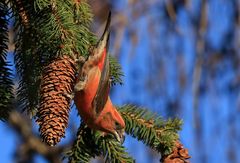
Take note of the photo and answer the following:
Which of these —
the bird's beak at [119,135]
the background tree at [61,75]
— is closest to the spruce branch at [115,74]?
the background tree at [61,75]

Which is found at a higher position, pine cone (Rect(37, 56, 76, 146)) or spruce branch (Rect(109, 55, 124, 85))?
spruce branch (Rect(109, 55, 124, 85))

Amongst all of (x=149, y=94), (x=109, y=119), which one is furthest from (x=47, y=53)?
(x=149, y=94)

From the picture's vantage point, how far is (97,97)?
3.85 ft

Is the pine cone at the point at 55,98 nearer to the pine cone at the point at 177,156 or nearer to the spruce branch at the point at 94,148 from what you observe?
the spruce branch at the point at 94,148

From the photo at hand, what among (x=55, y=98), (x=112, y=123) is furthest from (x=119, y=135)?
(x=55, y=98)

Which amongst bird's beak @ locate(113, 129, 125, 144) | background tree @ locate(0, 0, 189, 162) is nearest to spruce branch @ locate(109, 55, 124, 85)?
background tree @ locate(0, 0, 189, 162)

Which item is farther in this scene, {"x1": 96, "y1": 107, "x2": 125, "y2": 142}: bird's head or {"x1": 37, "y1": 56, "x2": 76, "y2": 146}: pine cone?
{"x1": 96, "y1": 107, "x2": 125, "y2": 142}: bird's head

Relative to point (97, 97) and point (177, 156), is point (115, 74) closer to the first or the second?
point (97, 97)

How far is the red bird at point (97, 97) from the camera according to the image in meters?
1.15

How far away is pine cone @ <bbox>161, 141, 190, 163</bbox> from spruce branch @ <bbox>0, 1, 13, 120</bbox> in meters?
0.30

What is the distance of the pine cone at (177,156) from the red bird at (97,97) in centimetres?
Result: 10

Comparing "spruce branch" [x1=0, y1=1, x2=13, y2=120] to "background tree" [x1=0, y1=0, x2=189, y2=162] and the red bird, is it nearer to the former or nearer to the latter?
"background tree" [x1=0, y1=0, x2=189, y2=162]

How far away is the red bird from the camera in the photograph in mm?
1150

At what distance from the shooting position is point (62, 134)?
41.8 inches
